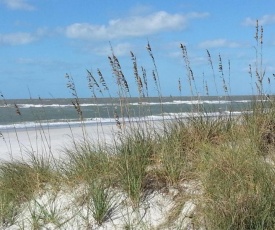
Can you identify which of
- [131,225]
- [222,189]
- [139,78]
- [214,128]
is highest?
[139,78]

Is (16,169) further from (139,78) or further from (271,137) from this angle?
(271,137)

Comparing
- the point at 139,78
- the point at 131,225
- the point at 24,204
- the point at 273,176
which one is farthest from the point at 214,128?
the point at 24,204

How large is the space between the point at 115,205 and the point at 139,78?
149cm

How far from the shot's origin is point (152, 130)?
5.53m

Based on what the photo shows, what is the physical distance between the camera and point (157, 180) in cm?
464

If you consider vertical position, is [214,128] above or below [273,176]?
above

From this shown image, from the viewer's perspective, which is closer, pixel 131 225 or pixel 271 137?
pixel 131 225

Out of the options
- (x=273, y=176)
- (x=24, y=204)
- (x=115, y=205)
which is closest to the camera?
(x=273, y=176)

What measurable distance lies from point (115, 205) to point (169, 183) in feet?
1.93

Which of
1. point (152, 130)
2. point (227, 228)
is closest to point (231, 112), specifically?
point (152, 130)

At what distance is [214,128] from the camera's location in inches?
219

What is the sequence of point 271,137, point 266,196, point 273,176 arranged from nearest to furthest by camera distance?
point 266,196, point 273,176, point 271,137

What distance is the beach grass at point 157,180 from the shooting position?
3.91 m

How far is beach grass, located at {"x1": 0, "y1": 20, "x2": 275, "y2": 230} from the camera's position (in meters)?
3.91
